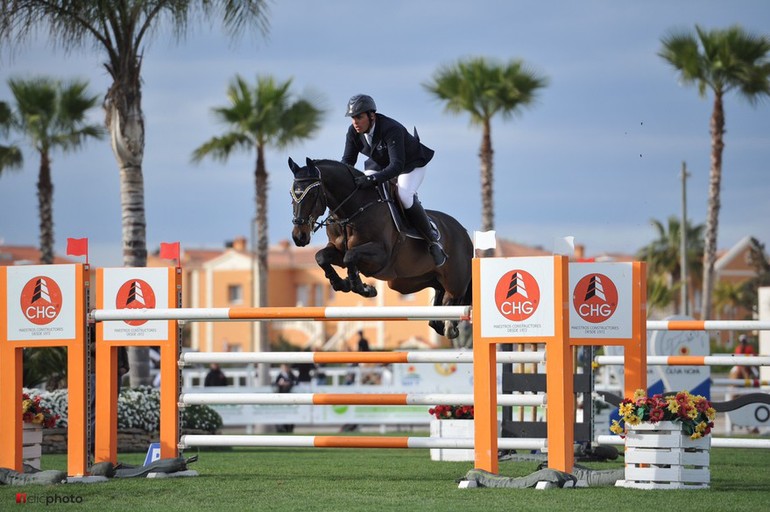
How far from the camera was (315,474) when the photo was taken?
8070 millimetres

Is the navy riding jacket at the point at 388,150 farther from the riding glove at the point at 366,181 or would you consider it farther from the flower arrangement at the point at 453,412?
the flower arrangement at the point at 453,412

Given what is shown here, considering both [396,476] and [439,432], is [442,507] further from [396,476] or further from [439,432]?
[439,432]

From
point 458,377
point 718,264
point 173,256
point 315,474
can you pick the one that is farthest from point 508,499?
point 718,264

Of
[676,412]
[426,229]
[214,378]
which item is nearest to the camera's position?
[676,412]

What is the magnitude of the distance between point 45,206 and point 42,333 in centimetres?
2119

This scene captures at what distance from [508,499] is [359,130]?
10.2ft

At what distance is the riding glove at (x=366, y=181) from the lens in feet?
26.1

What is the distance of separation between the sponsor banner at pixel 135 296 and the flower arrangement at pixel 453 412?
299 cm

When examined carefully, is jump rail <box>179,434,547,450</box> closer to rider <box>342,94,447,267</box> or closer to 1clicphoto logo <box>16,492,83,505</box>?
1clicphoto logo <box>16,492,83,505</box>

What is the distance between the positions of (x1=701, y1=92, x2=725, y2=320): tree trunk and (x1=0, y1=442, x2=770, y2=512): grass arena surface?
19.4 meters

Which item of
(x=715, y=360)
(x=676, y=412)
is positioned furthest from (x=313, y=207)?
(x=715, y=360)

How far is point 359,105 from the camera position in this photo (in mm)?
7926

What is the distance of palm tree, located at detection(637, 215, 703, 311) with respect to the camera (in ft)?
198

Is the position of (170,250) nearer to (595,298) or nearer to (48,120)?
(595,298)
